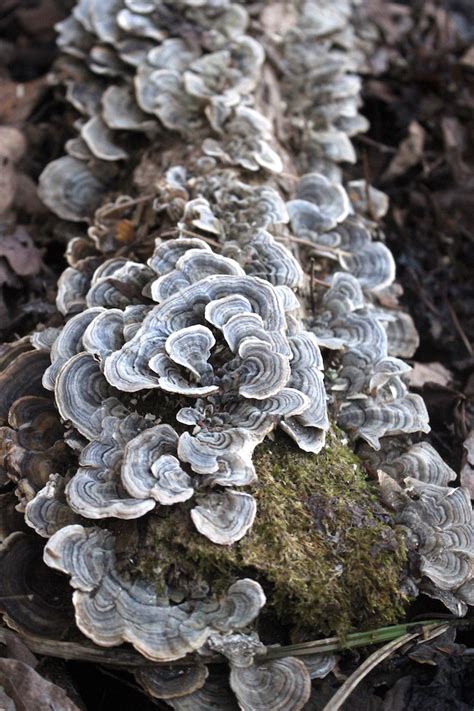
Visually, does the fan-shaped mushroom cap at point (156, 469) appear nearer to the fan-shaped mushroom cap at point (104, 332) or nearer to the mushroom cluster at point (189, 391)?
the mushroom cluster at point (189, 391)

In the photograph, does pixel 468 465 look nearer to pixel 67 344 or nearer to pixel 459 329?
pixel 459 329

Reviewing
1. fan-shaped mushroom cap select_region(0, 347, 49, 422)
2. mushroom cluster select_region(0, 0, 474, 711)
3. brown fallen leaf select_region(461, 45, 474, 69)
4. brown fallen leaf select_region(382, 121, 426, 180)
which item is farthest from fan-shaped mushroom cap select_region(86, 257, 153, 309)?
brown fallen leaf select_region(461, 45, 474, 69)

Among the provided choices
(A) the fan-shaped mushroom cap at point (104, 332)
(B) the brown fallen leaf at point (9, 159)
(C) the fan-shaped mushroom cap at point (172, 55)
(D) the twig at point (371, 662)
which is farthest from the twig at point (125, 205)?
(D) the twig at point (371, 662)

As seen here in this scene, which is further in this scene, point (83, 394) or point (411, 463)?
point (411, 463)

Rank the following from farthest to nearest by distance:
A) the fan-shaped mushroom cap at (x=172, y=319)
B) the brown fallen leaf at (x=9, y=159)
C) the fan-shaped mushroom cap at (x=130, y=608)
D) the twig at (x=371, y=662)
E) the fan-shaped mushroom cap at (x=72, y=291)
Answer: the brown fallen leaf at (x=9, y=159) < the fan-shaped mushroom cap at (x=72, y=291) < the fan-shaped mushroom cap at (x=172, y=319) < the twig at (x=371, y=662) < the fan-shaped mushroom cap at (x=130, y=608)

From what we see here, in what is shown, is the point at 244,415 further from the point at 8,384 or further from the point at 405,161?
the point at 405,161

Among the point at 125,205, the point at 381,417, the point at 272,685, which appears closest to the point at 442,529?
the point at 381,417

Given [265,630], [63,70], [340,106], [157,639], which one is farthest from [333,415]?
[63,70]
